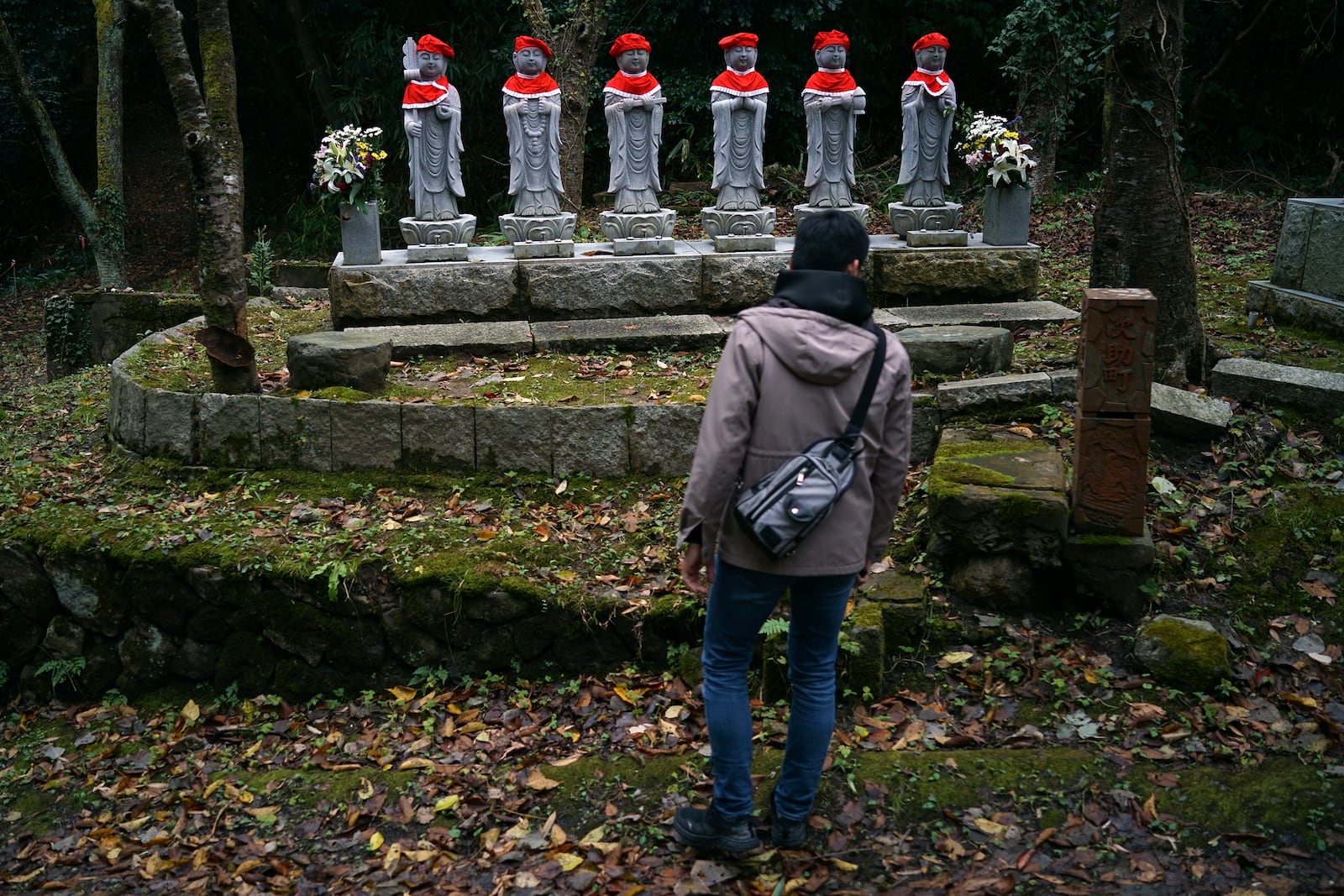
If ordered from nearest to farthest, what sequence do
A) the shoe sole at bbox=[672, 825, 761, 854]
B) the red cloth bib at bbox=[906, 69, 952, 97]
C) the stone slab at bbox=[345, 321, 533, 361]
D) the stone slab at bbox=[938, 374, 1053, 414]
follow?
the shoe sole at bbox=[672, 825, 761, 854], the stone slab at bbox=[938, 374, 1053, 414], the stone slab at bbox=[345, 321, 533, 361], the red cloth bib at bbox=[906, 69, 952, 97]

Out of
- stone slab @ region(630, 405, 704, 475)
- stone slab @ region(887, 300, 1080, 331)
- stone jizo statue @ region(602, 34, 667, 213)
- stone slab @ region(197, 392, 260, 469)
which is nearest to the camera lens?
stone slab @ region(630, 405, 704, 475)

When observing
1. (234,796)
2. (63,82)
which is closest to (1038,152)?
(234,796)

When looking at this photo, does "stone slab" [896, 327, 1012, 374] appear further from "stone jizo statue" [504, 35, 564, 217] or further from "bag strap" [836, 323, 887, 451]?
"stone jizo statue" [504, 35, 564, 217]

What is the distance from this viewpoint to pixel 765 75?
14.7 m

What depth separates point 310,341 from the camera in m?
6.79

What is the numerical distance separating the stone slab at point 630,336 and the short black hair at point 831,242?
439cm

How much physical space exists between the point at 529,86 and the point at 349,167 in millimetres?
1482

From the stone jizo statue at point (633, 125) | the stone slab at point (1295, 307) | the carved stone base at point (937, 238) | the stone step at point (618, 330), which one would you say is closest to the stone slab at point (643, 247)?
the stone jizo statue at point (633, 125)

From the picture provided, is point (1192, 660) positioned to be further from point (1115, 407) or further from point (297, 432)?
point (297, 432)

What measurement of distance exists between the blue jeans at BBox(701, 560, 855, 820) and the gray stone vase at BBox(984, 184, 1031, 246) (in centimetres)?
606

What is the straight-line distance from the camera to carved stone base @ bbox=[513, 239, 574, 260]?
8.52m

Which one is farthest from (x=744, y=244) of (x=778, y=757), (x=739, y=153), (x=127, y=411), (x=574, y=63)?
(x=574, y=63)

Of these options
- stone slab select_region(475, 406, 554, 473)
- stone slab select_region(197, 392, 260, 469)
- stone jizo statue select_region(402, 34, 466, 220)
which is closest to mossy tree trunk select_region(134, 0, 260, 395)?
stone slab select_region(197, 392, 260, 469)

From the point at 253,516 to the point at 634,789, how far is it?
2954mm
